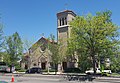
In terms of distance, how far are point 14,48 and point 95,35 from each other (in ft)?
80.6

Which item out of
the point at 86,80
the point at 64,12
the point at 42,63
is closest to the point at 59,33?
the point at 64,12

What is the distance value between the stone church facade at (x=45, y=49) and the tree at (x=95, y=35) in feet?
86.3

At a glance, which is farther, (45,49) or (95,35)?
(45,49)

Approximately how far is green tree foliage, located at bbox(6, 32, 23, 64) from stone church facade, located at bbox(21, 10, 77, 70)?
8.77 m

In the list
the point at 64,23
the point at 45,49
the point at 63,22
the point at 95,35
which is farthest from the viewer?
the point at 63,22

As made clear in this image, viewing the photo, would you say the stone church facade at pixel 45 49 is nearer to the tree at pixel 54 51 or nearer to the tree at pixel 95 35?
the tree at pixel 54 51

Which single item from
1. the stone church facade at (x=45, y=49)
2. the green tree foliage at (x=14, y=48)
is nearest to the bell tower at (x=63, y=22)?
the stone church facade at (x=45, y=49)

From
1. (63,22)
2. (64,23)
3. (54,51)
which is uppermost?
(63,22)

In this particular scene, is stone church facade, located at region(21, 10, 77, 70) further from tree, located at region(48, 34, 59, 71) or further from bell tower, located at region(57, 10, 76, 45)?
tree, located at region(48, 34, 59, 71)

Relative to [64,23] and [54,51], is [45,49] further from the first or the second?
[54,51]

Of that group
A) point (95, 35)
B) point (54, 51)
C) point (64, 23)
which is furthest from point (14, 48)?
point (95, 35)

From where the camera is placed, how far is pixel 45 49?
59.8 meters

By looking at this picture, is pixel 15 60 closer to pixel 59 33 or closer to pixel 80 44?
pixel 59 33

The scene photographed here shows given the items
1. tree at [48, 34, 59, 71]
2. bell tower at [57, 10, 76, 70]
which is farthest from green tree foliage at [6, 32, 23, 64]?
bell tower at [57, 10, 76, 70]
